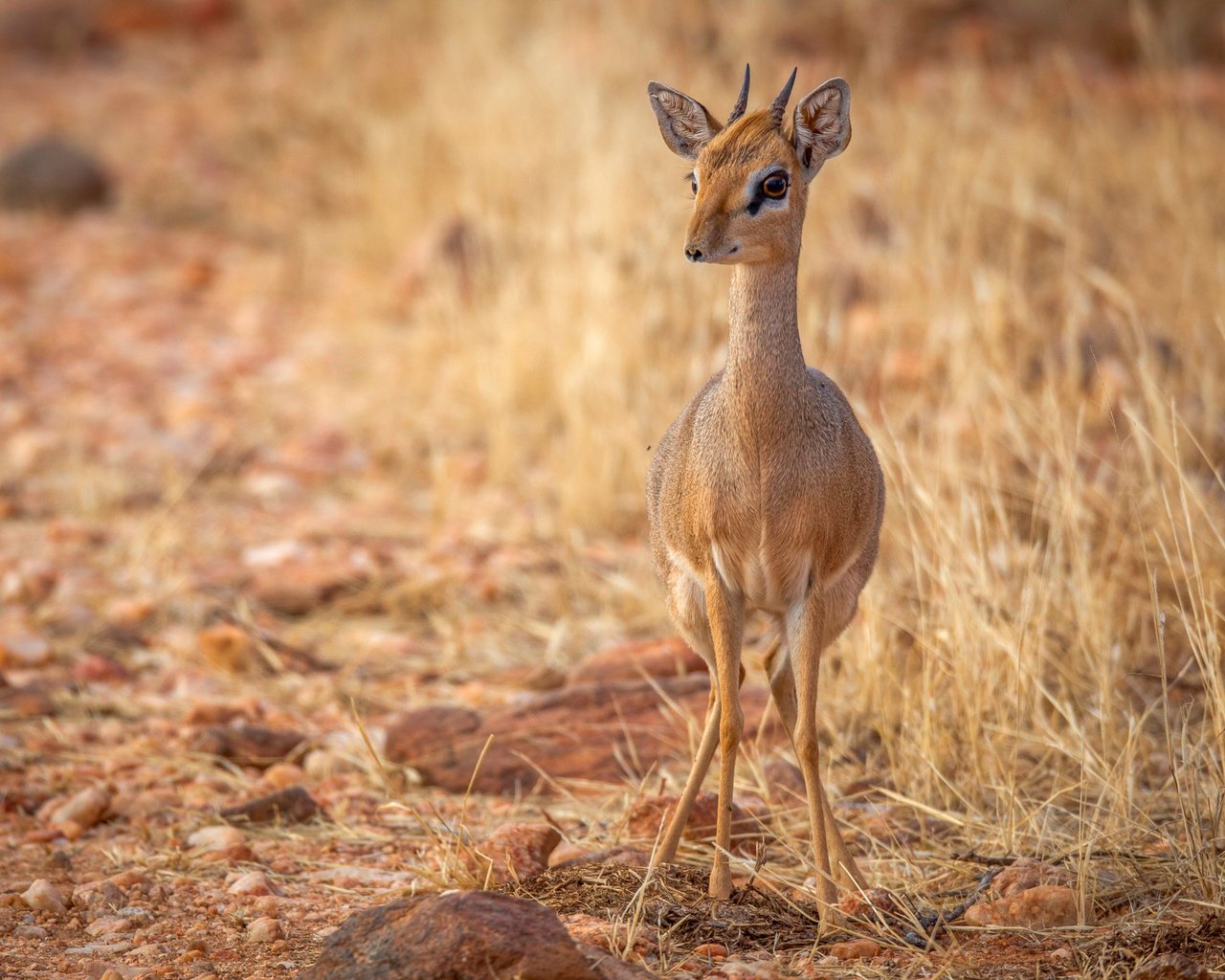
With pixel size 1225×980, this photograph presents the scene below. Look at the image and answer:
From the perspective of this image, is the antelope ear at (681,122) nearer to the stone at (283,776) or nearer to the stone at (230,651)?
the stone at (283,776)

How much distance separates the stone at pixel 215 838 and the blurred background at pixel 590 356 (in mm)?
1165

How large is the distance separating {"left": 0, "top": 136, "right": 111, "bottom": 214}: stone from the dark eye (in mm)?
8582

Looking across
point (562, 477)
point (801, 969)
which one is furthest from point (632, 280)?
point (801, 969)

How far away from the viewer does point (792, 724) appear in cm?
373

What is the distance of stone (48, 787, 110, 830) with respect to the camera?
13.3 ft

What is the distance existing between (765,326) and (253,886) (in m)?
1.80

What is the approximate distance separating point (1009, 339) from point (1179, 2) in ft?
24.7

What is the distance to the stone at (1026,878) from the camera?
3416 mm

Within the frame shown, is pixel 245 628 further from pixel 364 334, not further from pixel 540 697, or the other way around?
pixel 364 334

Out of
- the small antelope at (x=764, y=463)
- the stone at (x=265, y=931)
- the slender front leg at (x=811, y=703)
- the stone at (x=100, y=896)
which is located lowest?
the stone at (x=100, y=896)

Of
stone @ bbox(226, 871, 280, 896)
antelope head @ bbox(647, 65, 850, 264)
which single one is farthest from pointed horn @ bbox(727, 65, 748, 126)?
stone @ bbox(226, 871, 280, 896)

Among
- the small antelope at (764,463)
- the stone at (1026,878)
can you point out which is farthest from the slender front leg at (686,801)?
the stone at (1026,878)

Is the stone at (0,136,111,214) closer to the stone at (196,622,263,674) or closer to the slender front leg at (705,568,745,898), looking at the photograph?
the stone at (196,622,263,674)

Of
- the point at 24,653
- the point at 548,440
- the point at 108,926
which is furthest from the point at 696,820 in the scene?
the point at 548,440
